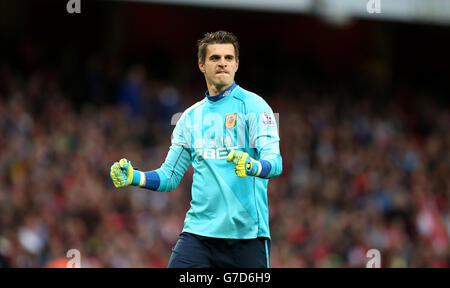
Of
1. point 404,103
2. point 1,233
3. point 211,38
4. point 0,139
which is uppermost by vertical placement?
point 404,103

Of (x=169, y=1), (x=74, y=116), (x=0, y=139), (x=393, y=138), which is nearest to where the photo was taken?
(x=0, y=139)

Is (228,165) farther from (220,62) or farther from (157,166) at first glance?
(157,166)

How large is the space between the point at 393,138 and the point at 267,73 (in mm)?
3279

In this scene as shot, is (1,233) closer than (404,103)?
Yes

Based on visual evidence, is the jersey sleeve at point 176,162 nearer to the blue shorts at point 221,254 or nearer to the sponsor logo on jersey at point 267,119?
the blue shorts at point 221,254

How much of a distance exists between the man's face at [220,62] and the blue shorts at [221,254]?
107 centimetres

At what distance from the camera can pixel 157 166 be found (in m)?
13.1

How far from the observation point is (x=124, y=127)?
585 inches

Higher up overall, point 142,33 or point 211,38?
point 142,33

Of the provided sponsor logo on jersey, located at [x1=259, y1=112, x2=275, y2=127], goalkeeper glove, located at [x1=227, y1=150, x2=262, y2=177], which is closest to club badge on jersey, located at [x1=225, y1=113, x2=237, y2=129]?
sponsor logo on jersey, located at [x1=259, y1=112, x2=275, y2=127]

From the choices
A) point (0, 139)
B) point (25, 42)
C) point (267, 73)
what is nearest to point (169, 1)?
point (267, 73)

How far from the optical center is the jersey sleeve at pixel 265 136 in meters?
4.95

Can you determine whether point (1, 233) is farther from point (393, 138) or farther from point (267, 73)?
point (393, 138)

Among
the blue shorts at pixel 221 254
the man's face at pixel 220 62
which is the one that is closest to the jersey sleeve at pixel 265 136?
the man's face at pixel 220 62
